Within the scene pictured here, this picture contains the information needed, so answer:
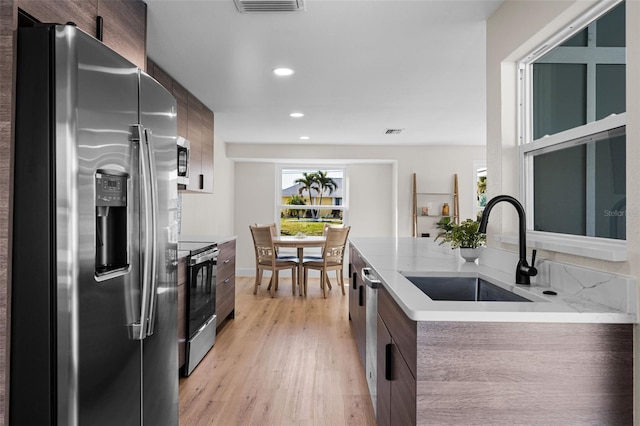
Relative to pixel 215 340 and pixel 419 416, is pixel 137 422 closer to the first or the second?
pixel 419 416

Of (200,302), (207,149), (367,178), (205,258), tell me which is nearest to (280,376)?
(200,302)

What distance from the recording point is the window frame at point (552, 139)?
58.1 inches

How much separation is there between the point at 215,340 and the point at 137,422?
2222 millimetres

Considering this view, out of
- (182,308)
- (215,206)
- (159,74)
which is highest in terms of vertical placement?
(159,74)

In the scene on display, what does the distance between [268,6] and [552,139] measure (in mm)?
1531

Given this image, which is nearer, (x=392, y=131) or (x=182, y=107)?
(x=182, y=107)

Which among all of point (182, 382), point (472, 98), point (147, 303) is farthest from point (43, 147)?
point (472, 98)

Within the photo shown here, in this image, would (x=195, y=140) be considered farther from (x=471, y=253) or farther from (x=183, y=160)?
(x=471, y=253)

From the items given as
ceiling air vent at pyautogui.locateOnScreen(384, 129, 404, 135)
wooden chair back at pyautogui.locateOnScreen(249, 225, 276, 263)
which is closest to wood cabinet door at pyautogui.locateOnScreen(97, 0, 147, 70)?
wooden chair back at pyautogui.locateOnScreen(249, 225, 276, 263)

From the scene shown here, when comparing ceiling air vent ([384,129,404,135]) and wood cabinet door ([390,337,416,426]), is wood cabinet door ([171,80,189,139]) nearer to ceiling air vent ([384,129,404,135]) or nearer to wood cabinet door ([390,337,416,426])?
ceiling air vent ([384,129,404,135])

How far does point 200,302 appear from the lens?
3.34 metres

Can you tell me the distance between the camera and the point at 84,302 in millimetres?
1344

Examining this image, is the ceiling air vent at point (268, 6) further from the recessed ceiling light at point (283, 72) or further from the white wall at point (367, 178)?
the white wall at point (367, 178)

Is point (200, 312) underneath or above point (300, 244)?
underneath
